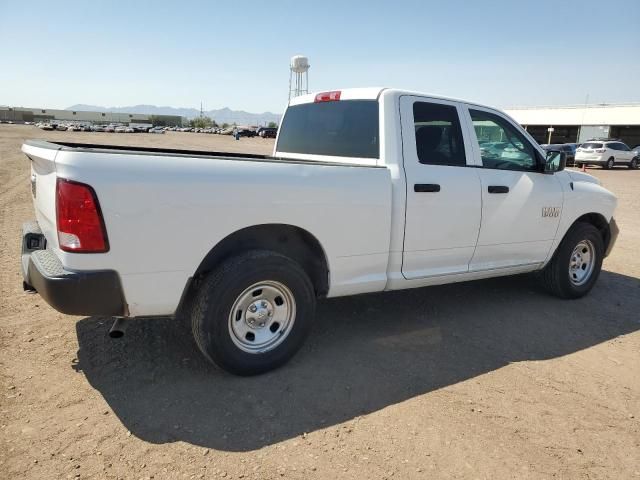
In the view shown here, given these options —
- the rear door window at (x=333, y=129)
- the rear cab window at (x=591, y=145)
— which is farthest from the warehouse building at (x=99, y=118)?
the rear door window at (x=333, y=129)

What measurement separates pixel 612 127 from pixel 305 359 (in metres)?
69.6

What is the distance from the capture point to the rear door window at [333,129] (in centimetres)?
417

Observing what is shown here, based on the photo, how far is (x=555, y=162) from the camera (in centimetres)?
483

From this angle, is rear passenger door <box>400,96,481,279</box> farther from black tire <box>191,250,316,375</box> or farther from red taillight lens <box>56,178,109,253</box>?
red taillight lens <box>56,178,109,253</box>

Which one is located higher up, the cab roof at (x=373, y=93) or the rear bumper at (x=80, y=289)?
the cab roof at (x=373, y=93)

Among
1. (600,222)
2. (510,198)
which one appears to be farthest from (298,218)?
(600,222)

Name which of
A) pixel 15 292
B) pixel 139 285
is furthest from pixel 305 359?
pixel 15 292

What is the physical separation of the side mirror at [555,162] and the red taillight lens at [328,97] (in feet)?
7.08

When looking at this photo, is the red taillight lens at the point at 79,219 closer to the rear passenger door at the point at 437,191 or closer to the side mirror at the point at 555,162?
the rear passenger door at the point at 437,191

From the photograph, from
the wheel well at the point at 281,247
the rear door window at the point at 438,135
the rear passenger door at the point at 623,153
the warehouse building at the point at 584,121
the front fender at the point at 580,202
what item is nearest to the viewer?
the wheel well at the point at 281,247

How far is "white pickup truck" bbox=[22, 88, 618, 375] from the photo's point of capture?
2.80 meters

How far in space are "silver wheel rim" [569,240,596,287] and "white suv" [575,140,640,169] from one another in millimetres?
27678

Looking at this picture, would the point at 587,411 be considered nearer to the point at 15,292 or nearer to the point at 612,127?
the point at 15,292

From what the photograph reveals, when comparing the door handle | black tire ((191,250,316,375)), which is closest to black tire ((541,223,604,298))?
the door handle
